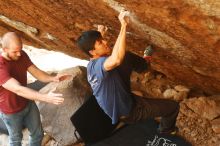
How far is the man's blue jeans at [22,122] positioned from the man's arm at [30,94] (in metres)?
0.57

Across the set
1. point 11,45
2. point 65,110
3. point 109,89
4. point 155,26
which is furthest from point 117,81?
point 65,110

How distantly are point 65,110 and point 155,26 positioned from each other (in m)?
2.47

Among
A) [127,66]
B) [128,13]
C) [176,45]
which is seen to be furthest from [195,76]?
[128,13]

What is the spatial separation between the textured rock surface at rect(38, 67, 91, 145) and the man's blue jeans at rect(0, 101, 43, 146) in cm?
91

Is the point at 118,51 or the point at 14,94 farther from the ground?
the point at 118,51

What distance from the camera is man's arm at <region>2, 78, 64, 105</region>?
421 cm

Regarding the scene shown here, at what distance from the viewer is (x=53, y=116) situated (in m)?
6.41

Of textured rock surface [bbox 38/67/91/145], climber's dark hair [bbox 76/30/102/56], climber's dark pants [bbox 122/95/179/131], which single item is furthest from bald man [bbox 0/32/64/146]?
climber's dark pants [bbox 122/95/179/131]

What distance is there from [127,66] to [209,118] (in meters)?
1.77

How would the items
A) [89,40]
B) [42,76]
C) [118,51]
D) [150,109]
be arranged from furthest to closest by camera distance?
[42,76] < [150,109] < [89,40] < [118,51]

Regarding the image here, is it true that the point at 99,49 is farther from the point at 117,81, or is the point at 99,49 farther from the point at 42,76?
the point at 42,76

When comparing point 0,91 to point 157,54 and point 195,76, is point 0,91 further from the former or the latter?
point 195,76

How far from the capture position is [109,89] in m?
4.54

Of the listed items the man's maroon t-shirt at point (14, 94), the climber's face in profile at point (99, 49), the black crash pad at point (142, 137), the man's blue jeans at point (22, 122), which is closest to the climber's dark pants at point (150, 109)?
the black crash pad at point (142, 137)
